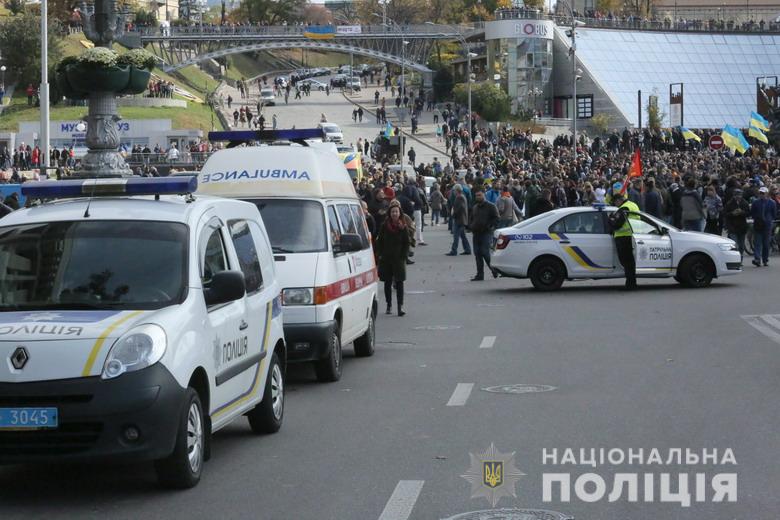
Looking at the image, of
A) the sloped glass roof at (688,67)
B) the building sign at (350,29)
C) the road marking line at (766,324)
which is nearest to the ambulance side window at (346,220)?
the road marking line at (766,324)

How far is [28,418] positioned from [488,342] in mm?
9710

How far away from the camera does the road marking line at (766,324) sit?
17.0 m

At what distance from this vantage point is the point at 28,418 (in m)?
7.93

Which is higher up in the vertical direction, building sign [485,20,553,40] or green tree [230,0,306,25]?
green tree [230,0,306,25]

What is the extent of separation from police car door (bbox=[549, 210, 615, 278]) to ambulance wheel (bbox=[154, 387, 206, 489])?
16.7 m

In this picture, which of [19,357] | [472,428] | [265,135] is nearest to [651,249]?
[265,135]

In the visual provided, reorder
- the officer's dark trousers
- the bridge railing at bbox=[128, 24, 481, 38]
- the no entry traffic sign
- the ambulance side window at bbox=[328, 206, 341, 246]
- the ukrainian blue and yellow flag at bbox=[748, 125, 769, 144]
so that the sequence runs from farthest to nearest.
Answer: the bridge railing at bbox=[128, 24, 481, 38], the ukrainian blue and yellow flag at bbox=[748, 125, 769, 144], the no entry traffic sign, the officer's dark trousers, the ambulance side window at bbox=[328, 206, 341, 246]

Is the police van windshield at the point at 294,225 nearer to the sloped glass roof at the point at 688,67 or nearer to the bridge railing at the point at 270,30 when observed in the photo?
the sloped glass roof at the point at 688,67

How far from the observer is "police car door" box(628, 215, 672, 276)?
24.6 meters

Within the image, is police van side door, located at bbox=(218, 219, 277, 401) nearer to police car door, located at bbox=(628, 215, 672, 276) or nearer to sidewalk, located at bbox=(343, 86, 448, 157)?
police car door, located at bbox=(628, 215, 672, 276)

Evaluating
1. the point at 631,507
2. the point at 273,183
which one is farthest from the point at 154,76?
the point at 631,507

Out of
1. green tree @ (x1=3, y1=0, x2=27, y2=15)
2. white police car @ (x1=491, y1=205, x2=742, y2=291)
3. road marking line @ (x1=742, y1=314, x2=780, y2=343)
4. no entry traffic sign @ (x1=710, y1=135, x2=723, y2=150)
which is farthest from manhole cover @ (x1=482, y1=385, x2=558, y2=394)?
green tree @ (x1=3, y1=0, x2=27, y2=15)

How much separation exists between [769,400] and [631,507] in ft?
14.0

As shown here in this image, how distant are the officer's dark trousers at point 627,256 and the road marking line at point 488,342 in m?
6.93
